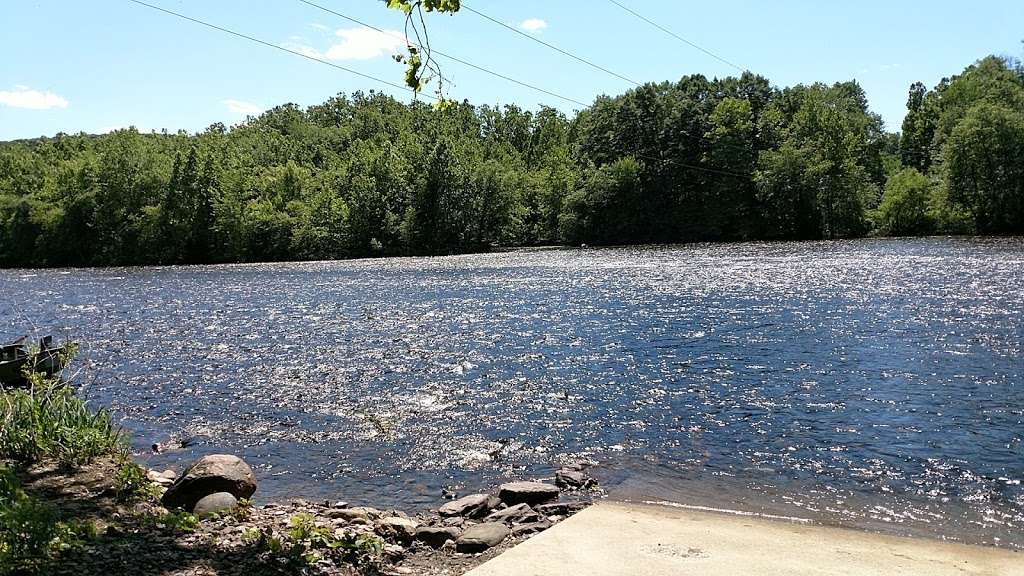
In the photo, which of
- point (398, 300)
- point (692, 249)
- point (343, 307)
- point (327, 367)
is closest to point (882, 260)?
point (692, 249)

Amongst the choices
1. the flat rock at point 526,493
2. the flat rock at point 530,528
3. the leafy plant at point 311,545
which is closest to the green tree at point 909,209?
the flat rock at point 526,493

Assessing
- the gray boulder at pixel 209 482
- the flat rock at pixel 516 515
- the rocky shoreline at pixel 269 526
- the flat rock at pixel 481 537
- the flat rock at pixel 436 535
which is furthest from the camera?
the flat rock at pixel 516 515

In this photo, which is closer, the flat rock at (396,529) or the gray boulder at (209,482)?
the flat rock at (396,529)

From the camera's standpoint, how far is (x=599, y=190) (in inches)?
3883

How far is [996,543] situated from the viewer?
10.3 meters

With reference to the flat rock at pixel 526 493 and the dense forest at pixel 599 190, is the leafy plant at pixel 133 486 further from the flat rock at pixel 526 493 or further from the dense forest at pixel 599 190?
the dense forest at pixel 599 190

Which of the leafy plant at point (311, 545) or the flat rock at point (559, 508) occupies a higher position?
the leafy plant at point (311, 545)

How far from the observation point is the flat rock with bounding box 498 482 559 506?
1177 cm

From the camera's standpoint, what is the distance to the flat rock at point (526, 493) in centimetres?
1177

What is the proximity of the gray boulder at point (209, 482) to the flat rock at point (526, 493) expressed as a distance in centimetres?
393

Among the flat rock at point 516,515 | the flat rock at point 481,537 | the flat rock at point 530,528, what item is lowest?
the flat rock at point 516,515

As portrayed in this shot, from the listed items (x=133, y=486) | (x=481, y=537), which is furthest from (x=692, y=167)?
(x=133, y=486)

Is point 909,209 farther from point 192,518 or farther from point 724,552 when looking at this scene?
point 192,518

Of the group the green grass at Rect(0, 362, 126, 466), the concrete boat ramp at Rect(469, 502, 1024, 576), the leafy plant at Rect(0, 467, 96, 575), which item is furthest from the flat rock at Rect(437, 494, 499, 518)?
the green grass at Rect(0, 362, 126, 466)
